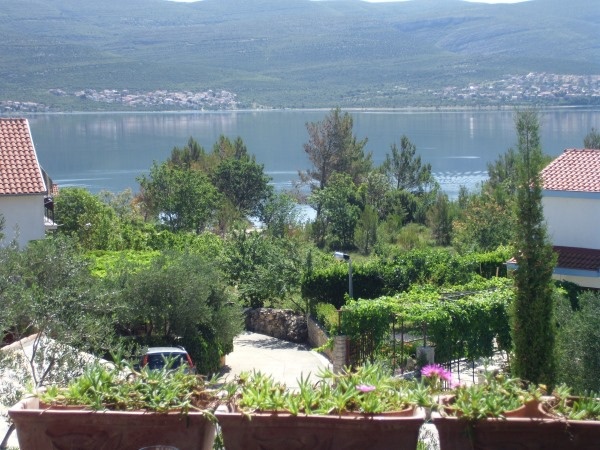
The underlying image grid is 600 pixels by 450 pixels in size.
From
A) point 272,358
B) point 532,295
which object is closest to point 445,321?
point 272,358

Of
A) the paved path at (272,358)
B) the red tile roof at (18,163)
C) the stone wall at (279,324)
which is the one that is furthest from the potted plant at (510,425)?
the stone wall at (279,324)

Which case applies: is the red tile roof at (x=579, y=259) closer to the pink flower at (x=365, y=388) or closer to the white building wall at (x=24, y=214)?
the white building wall at (x=24, y=214)

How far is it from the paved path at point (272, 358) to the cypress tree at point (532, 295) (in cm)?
969

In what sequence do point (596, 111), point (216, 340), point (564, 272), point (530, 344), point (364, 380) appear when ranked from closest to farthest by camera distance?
point (364, 380)
point (530, 344)
point (216, 340)
point (564, 272)
point (596, 111)

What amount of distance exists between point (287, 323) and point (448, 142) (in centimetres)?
11797

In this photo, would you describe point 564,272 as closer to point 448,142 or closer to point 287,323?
A: point 287,323

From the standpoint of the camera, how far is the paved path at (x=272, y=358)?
20.9m

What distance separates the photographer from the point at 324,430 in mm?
4707

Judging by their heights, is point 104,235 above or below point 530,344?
below

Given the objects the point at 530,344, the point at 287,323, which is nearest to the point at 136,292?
the point at 287,323

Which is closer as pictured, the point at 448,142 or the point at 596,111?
the point at 448,142

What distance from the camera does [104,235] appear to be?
1492 inches

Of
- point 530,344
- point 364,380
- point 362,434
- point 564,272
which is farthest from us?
point 564,272

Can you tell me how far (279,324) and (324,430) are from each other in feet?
72.4
